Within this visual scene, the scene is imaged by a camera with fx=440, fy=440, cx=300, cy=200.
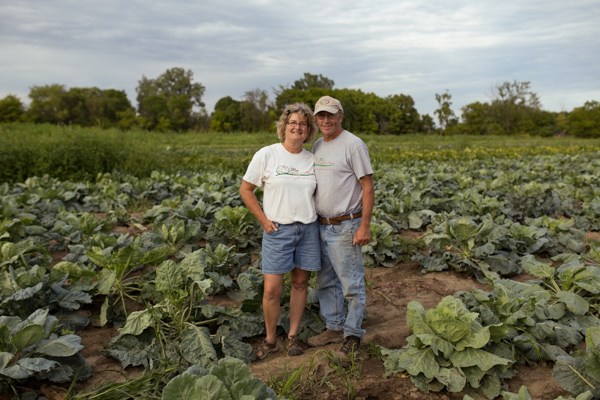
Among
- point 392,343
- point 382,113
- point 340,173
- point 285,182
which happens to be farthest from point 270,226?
point 382,113

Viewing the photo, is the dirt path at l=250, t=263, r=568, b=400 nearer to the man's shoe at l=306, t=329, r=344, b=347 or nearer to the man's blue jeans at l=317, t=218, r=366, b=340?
the man's shoe at l=306, t=329, r=344, b=347

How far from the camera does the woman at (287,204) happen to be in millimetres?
2889

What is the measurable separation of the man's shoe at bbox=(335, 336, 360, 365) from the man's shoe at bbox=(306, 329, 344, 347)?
17 centimetres

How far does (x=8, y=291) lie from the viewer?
304cm

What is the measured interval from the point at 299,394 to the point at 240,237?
250cm

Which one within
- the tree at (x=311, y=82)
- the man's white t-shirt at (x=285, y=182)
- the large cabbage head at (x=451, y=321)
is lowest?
the large cabbage head at (x=451, y=321)

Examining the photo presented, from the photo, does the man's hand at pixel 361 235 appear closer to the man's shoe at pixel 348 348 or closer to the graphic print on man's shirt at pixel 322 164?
the graphic print on man's shirt at pixel 322 164

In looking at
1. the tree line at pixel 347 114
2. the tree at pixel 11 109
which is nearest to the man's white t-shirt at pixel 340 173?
the tree line at pixel 347 114

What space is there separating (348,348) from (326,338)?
0.27 m

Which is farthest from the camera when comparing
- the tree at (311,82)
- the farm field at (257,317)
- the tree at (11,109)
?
the tree at (311,82)

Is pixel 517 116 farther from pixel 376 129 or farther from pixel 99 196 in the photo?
pixel 99 196

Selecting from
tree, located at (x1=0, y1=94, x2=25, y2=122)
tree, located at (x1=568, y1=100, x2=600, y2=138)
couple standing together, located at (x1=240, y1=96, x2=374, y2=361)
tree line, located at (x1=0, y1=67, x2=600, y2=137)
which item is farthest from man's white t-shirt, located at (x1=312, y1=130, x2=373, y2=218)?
tree, located at (x1=568, y1=100, x2=600, y2=138)

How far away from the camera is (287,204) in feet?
9.44

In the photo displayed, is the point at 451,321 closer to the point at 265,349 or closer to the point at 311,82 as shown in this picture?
the point at 265,349
